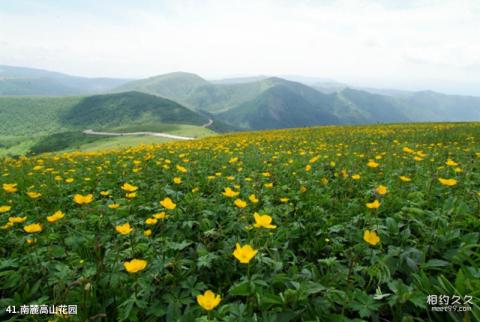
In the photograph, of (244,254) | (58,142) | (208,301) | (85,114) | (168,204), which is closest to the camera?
(208,301)

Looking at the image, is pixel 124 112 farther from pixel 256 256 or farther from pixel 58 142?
pixel 256 256

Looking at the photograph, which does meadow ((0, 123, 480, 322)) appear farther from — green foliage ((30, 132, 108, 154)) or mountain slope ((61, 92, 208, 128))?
mountain slope ((61, 92, 208, 128))

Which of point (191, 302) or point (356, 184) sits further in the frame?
point (356, 184)

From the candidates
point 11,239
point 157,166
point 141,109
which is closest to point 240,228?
point 11,239

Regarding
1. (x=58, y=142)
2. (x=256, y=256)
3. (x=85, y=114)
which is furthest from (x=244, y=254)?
(x=85, y=114)

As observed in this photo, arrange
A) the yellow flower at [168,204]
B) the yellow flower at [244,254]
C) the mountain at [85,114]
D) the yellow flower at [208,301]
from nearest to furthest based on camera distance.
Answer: the yellow flower at [208,301] < the yellow flower at [244,254] < the yellow flower at [168,204] < the mountain at [85,114]

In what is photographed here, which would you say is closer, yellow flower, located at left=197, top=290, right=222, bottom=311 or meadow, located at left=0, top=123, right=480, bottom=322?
yellow flower, located at left=197, top=290, right=222, bottom=311

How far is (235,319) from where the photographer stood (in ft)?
5.28

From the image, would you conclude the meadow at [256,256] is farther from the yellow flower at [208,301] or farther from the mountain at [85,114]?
the mountain at [85,114]

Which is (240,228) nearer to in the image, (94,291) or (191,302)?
(191,302)

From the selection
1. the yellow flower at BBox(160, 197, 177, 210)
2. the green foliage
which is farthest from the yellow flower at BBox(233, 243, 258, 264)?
the green foliage

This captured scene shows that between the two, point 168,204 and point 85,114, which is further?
point 85,114

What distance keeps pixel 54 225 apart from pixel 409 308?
368 cm

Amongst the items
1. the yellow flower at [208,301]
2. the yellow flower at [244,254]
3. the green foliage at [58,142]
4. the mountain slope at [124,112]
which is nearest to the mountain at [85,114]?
the mountain slope at [124,112]
